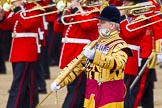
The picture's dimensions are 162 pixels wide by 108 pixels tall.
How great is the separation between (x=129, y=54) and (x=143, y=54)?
7.33 ft

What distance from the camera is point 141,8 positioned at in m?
9.50

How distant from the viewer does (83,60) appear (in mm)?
7742

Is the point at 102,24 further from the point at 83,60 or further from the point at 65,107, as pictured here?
the point at 65,107

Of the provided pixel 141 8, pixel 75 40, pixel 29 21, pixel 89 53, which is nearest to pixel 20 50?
pixel 29 21

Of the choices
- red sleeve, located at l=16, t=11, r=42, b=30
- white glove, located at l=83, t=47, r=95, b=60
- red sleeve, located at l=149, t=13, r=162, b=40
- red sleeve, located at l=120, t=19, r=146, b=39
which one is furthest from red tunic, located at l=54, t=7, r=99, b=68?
white glove, located at l=83, t=47, r=95, b=60

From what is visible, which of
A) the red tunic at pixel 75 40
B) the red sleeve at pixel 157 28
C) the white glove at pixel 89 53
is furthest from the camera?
the red tunic at pixel 75 40

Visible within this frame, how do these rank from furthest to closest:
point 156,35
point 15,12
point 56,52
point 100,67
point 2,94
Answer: point 56,52, point 2,94, point 15,12, point 156,35, point 100,67

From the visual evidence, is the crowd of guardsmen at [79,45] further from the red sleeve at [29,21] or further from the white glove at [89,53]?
the white glove at [89,53]

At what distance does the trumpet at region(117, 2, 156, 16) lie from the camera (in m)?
9.45

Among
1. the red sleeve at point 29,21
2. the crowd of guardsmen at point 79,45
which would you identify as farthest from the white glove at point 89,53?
the red sleeve at point 29,21

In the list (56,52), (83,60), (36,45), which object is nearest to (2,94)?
(36,45)

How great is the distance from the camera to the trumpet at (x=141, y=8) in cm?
945

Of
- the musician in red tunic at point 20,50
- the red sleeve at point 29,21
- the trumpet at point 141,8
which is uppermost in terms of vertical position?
the trumpet at point 141,8

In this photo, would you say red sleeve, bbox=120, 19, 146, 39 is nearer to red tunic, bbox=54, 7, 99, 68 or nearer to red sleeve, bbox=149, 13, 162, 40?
red sleeve, bbox=149, 13, 162, 40
